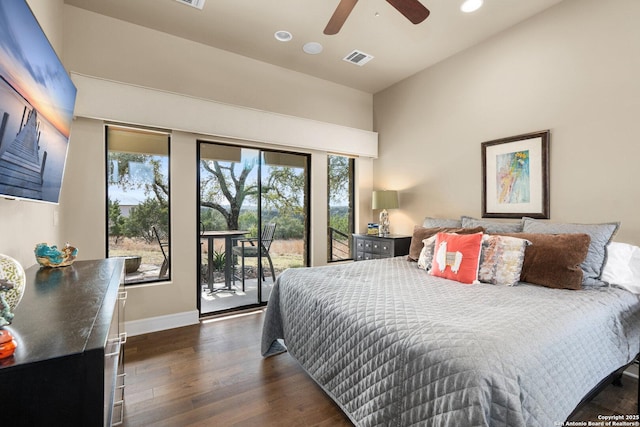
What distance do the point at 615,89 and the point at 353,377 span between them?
114 inches

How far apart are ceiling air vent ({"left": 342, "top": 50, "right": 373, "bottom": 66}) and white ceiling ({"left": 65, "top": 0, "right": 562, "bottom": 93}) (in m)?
0.07

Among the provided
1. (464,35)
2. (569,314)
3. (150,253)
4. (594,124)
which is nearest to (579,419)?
(569,314)

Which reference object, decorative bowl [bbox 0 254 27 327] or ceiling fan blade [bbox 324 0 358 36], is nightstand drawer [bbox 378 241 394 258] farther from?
decorative bowl [bbox 0 254 27 327]

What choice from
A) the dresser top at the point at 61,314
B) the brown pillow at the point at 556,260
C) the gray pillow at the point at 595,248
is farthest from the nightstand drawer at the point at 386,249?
the dresser top at the point at 61,314

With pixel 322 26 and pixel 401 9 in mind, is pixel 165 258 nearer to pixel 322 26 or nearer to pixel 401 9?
pixel 322 26

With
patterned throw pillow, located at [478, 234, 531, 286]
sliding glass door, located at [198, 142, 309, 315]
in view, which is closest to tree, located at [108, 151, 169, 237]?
sliding glass door, located at [198, 142, 309, 315]

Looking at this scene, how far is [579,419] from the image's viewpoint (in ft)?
5.66

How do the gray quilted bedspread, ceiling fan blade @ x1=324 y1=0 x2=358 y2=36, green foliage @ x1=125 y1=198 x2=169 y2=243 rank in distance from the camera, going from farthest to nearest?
1. green foliage @ x1=125 y1=198 x2=169 y2=243
2. ceiling fan blade @ x1=324 y1=0 x2=358 y2=36
3. the gray quilted bedspread

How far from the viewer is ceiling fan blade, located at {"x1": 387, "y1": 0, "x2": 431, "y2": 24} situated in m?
2.02

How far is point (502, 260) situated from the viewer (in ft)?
7.02

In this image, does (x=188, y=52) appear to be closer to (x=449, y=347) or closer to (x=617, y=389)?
(x=449, y=347)

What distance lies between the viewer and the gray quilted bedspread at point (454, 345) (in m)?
1.05

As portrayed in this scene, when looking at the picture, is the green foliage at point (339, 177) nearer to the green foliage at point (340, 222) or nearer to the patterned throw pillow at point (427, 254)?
the green foliage at point (340, 222)

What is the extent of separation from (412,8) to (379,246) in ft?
8.28
